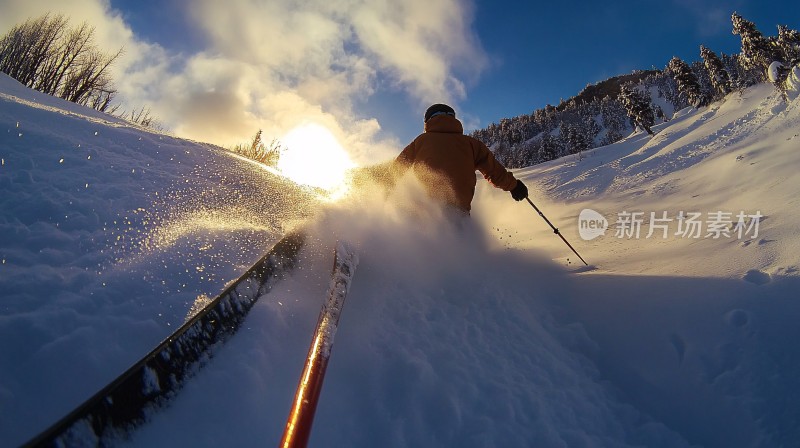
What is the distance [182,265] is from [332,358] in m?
1.22

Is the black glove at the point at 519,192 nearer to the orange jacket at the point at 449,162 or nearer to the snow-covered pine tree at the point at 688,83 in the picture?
the orange jacket at the point at 449,162

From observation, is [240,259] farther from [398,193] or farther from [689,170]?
[689,170]

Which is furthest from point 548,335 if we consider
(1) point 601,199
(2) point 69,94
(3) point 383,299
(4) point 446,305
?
(2) point 69,94

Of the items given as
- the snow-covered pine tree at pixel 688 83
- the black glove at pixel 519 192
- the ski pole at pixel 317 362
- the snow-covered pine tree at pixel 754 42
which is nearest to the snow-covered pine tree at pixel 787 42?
the snow-covered pine tree at pixel 754 42

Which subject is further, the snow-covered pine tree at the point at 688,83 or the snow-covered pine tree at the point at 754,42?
the snow-covered pine tree at the point at 688,83

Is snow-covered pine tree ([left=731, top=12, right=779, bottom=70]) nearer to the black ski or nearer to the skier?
the skier

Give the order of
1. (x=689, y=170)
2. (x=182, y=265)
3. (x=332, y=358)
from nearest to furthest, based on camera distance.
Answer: (x=332, y=358), (x=182, y=265), (x=689, y=170)

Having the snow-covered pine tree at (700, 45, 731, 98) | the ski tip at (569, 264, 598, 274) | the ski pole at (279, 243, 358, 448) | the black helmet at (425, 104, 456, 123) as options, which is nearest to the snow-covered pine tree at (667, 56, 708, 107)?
the snow-covered pine tree at (700, 45, 731, 98)

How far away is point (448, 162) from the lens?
543 cm

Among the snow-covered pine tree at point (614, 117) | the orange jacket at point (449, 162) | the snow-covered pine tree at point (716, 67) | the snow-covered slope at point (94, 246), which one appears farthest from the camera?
the snow-covered pine tree at point (614, 117)

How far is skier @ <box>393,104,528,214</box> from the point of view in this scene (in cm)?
539

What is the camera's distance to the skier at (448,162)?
5387 mm

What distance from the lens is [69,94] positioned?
31.1m

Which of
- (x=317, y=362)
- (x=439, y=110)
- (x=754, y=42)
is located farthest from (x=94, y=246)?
(x=754, y=42)
